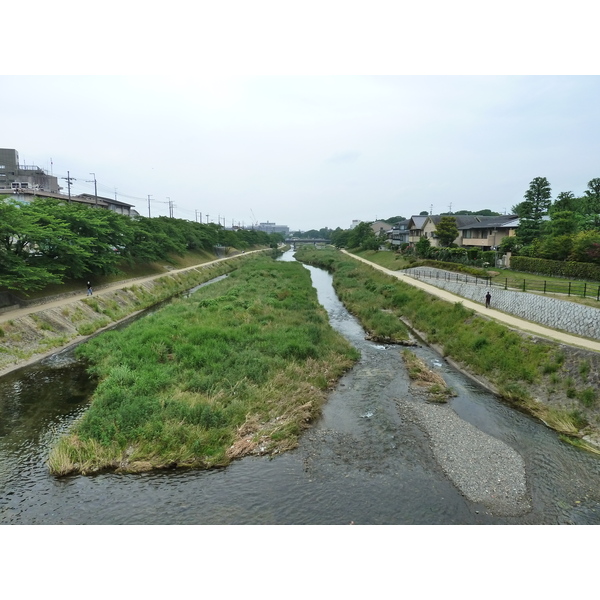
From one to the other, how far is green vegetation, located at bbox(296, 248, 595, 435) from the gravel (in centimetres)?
307

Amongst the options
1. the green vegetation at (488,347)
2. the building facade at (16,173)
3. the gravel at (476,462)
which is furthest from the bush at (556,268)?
the building facade at (16,173)

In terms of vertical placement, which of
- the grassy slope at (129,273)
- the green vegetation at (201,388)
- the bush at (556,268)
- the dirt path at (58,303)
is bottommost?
the green vegetation at (201,388)

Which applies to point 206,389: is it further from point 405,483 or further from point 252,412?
point 405,483

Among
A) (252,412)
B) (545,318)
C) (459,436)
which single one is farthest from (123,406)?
(545,318)

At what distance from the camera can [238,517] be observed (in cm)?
948

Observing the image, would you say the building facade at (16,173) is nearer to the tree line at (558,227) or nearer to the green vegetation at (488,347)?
the green vegetation at (488,347)

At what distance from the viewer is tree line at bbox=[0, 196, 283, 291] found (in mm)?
23328

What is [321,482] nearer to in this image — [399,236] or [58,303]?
[58,303]

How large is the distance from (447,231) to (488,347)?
3507 centimetres

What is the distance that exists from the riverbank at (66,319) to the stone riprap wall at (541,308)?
25977 millimetres

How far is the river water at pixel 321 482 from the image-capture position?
9.52m

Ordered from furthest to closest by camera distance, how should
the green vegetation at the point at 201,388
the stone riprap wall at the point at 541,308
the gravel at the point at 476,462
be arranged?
the stone riprap wall at the point at 541,308
the green vegetation at the point at 201,388
the gravel at the point at 476,462

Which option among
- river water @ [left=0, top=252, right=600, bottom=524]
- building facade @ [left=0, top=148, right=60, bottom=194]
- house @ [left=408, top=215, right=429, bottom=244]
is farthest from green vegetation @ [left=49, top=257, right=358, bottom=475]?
building facade @ [left=0, top=148, right=60, bottom=194]

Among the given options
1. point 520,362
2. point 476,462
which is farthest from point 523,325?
point 476,462
